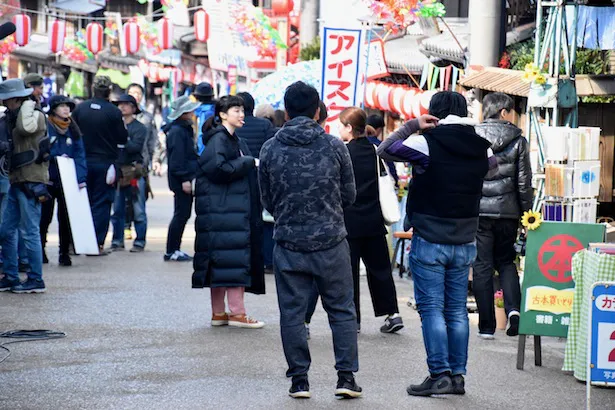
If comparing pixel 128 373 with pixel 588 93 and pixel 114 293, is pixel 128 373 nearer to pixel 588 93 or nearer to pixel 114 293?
Result: pixel 114 293

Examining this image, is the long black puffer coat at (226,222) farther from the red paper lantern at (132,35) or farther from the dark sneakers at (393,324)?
the red paper lantern at (132,35)

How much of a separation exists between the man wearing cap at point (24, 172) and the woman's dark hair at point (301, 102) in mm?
4399

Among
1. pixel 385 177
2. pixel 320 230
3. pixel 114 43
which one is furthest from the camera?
pixel 114 43

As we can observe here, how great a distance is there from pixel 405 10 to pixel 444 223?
9.35 metres

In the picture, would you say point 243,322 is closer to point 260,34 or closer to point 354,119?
point 354,119

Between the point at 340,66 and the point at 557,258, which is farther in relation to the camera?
the point at 340,66

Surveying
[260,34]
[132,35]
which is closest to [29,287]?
[260,34]

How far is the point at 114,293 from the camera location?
12.3 m

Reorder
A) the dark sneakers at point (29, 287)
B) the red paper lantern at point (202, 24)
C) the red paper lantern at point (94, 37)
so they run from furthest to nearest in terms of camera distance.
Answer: the red paper lantern at point (94, 37)
the red paper lantern at point (202, 24)
the dark sneakers at point (29, 287)

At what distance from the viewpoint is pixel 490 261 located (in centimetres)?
1027

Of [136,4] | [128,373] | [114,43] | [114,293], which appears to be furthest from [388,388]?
[136,4]

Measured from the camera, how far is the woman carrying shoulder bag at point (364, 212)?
9.88 m

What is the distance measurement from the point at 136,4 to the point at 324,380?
4881 centimetres

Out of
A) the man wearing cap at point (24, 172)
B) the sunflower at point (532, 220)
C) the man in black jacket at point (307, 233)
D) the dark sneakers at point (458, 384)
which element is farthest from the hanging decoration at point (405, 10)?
the dark sneakers at point (458, 384)
